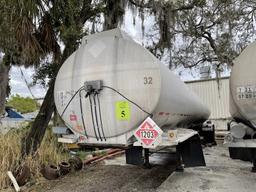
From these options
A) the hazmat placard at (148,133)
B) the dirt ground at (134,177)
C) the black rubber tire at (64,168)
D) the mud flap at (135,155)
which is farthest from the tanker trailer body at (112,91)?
the black rubber tire at (64,168)

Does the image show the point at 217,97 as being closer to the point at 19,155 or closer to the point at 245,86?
the point at 245,86

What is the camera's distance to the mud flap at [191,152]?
511 cm

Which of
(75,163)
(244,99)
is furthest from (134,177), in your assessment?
(244,99)

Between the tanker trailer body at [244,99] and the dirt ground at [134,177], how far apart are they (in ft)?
2.65

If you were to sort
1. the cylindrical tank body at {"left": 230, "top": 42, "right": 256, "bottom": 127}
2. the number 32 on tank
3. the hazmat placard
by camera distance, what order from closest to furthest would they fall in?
the hazmat placard < the number 32 on tank < the cylindrical tank body at {"left": 230, "top": 42, "right": 256, "bottom": 127}

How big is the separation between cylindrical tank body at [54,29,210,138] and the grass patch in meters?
1.63

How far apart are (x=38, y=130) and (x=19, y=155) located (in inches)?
32.9

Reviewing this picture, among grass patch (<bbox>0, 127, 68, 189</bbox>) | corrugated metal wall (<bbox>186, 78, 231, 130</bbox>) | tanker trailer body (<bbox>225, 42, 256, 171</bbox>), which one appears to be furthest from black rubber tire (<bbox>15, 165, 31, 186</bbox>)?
corrugated metal wall (<bbox>186, 78, 231, 130</bbox>)

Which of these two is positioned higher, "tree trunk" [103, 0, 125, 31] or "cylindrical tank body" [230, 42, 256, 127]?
"tree trunk" [103, 0, 125, 31]

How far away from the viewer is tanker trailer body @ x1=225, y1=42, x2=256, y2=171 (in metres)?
4.19

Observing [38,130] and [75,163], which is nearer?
[75,163]

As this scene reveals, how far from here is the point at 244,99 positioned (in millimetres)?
4262

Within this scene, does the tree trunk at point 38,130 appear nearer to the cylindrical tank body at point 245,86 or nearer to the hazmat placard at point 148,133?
the hazmat placard at point 148,133

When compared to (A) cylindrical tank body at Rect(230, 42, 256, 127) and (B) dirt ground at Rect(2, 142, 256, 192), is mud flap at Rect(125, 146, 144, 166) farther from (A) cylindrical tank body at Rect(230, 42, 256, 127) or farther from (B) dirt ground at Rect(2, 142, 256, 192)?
(A) cylindrical tank body at Rect(230, 42, 256, 127)
